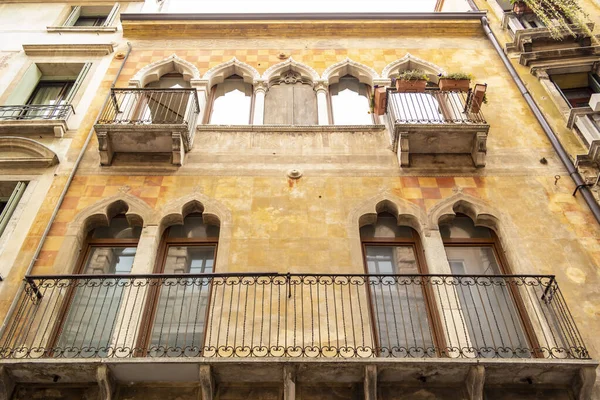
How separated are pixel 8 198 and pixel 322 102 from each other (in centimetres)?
639

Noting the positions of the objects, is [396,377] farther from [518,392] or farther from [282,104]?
[282,104]

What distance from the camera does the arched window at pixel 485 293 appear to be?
7.29m

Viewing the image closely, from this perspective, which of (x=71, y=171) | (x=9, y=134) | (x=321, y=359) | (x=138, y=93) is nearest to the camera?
(x=321, y=359)

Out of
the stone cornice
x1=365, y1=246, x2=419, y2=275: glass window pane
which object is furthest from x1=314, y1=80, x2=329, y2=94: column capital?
the stone cornice

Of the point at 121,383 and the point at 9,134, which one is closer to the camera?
the point at 121,383

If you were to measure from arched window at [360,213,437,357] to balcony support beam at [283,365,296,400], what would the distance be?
1.22 metres

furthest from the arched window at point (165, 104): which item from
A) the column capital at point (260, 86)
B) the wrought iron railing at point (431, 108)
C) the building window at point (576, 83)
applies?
the building window at point (576, 83)

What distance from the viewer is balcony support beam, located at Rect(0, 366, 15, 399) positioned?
6250mm

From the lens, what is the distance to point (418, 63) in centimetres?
1227

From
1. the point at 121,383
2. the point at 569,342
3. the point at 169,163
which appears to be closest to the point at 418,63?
the point at 169,163

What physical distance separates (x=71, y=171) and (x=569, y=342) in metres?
8.45

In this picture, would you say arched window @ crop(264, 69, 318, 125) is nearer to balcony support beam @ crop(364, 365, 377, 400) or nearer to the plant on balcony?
the plant on balcony

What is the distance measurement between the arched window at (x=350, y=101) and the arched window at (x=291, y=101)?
0.50 meters

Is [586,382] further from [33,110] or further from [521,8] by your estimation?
[33,110]
